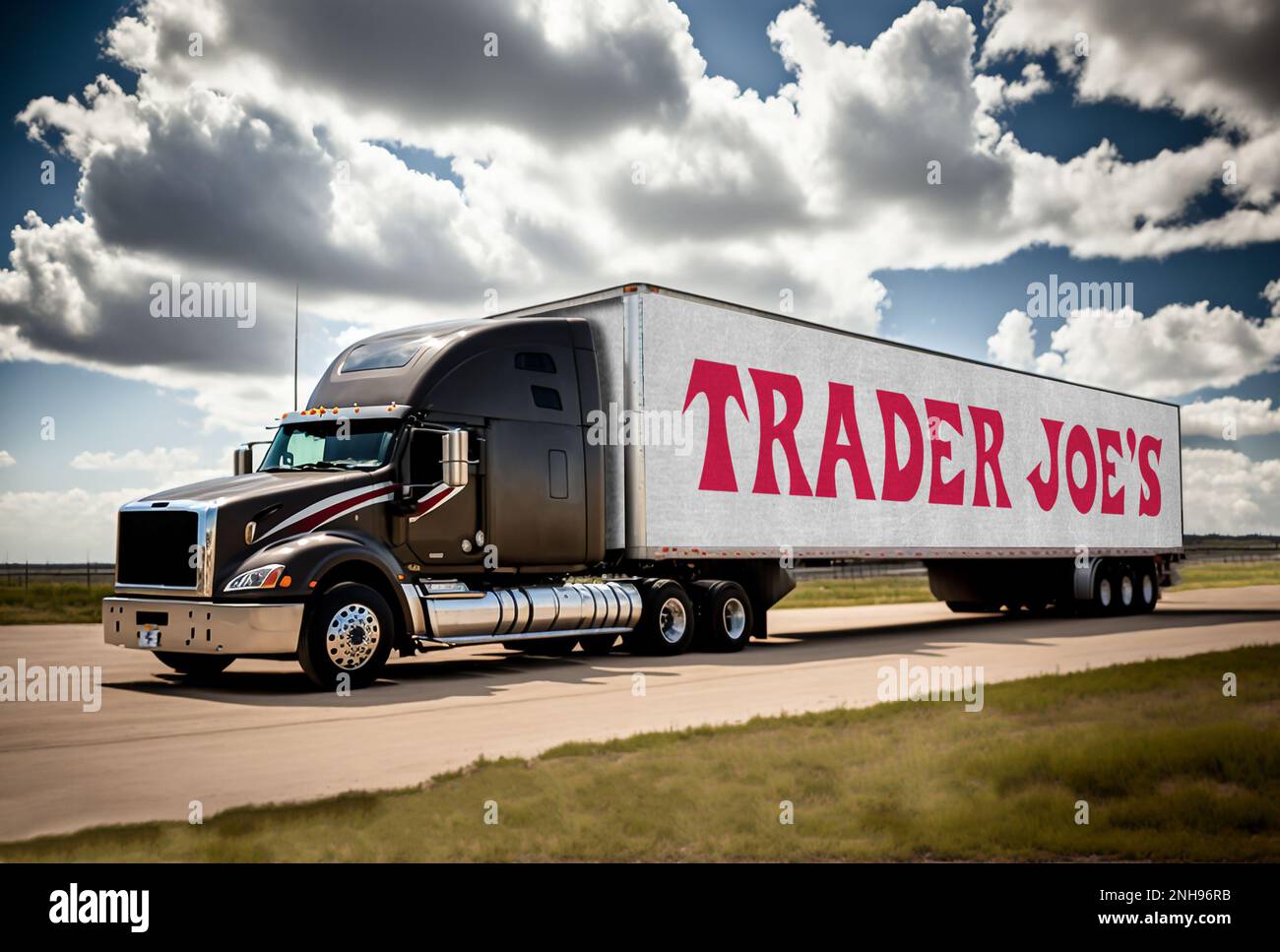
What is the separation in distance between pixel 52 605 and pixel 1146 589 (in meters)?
27.1

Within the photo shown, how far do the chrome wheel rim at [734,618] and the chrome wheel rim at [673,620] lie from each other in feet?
2.39

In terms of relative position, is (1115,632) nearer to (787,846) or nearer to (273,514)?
(273,514)

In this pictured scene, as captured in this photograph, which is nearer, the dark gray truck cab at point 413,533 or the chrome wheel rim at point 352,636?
the dark gray truck cab at point 413,533

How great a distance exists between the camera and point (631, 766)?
7.62 m

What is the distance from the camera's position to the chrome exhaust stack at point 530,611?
1352 cm

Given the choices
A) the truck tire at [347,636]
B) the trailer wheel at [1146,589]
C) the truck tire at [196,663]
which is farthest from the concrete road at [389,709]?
the trailer wheel at [1146,589]

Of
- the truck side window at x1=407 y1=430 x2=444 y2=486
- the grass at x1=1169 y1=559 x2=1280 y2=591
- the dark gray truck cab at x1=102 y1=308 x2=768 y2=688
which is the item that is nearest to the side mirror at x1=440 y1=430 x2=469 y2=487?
the dark gray truck cab at x1=102 y1=308 x2=768 y2=688

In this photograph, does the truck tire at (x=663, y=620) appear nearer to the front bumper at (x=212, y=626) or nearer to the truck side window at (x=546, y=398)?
the truck side window at (x=546, y=398)

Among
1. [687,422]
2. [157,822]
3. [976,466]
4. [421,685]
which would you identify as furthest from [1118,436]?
[157,822]

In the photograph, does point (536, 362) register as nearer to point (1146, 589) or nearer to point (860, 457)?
point (860, 457)

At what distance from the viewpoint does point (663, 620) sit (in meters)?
16.5

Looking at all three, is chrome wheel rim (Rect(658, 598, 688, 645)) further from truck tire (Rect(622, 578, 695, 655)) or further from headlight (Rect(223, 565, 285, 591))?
headlight (Rect(223, 565, 285, 591))

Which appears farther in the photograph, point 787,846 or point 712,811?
point 712,811
